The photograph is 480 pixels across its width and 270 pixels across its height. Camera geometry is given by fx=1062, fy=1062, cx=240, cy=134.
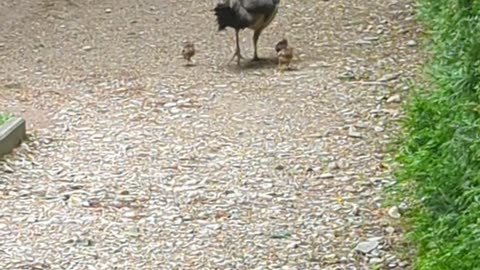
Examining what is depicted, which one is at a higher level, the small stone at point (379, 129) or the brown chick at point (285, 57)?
the brown chick at point (285, 57)

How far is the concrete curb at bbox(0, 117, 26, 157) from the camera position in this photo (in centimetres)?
569

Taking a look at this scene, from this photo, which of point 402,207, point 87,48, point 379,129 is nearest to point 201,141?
point 379,129

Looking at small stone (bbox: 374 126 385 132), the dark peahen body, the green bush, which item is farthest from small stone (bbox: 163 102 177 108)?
the green bush

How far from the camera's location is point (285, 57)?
7434mm

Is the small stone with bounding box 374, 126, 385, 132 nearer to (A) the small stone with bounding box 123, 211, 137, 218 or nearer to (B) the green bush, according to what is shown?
(B) the green bush

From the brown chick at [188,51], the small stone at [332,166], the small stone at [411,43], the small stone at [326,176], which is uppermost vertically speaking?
the brown chick at [188,51]

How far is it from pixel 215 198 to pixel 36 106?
7.53ft

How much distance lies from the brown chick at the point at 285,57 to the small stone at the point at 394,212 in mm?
2982

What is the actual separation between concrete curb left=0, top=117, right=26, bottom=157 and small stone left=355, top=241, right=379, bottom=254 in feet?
7.39

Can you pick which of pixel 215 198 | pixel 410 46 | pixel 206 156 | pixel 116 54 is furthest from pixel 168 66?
pixel 215 198

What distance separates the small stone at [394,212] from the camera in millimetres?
4498

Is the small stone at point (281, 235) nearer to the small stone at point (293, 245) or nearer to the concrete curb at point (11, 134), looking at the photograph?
the small stone at point (293, 245)

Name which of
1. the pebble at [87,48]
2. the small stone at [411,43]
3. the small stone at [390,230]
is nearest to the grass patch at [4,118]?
the pebble at [87,48]

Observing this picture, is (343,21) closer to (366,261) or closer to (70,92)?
(70,92)
